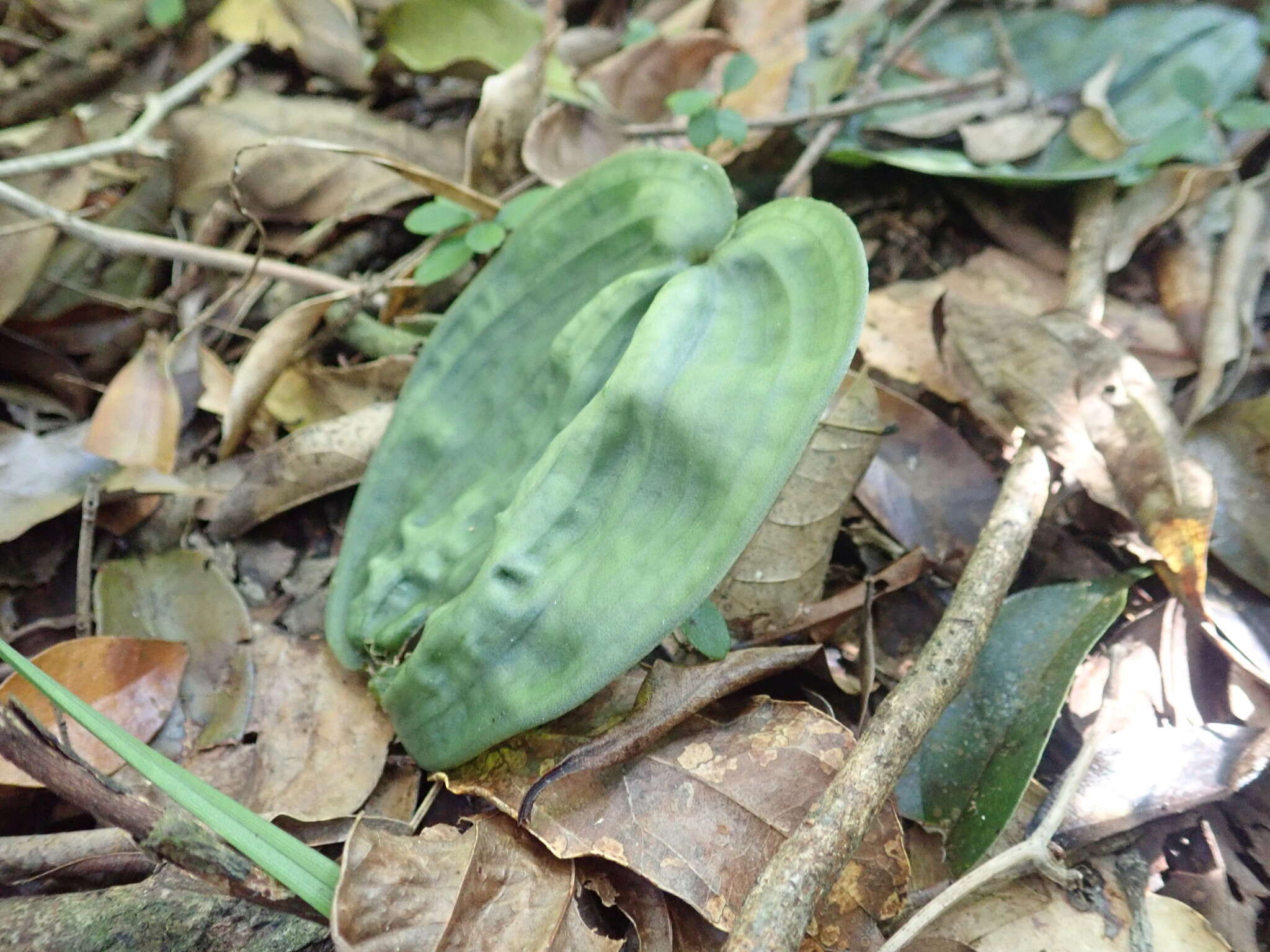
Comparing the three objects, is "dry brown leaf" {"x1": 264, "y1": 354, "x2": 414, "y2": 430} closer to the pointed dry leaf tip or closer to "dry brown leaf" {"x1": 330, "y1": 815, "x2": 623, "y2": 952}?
the pointed dry leaf tip

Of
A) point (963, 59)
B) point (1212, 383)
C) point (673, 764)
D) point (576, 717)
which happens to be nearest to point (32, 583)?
point (576, 717)

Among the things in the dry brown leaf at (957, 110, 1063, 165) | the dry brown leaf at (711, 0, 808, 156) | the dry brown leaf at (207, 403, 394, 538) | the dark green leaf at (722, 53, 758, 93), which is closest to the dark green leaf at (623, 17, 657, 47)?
the dry brown leaf at (711, 0, 808, 156)

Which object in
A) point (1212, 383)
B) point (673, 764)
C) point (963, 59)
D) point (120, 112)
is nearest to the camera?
point (673, 764)

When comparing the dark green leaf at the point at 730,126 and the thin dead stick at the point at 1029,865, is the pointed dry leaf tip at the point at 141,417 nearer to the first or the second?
the dark green leaf at the point at 730,126

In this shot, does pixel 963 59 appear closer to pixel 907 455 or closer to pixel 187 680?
pixel 907 455

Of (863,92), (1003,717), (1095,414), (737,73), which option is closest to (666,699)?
(1003,717)

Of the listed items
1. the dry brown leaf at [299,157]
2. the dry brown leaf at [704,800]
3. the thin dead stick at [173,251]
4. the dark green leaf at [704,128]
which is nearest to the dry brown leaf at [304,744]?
the dry brown leaf at [704,800]
